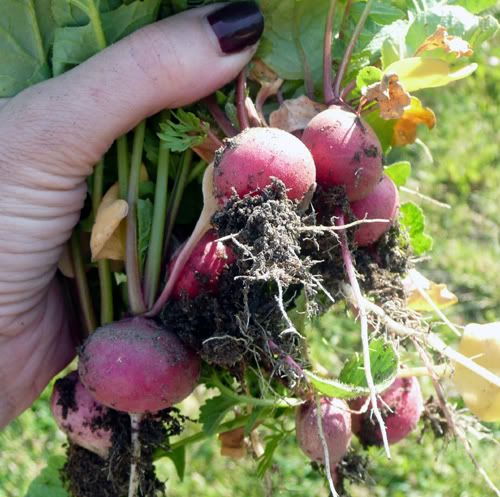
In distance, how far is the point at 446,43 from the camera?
1.20 m

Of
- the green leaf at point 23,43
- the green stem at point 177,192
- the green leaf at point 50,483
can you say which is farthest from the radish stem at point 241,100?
the green leaf at point 50,483

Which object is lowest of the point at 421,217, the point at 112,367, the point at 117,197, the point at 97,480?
the point at 97,480

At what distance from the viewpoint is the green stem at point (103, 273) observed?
133 cm

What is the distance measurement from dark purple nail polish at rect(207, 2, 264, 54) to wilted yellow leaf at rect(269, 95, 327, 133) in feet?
0.41

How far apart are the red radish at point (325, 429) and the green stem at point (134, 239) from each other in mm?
343

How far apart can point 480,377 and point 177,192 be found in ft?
1.99

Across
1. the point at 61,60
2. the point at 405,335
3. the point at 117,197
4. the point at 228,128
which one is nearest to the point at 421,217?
the point at 405,335

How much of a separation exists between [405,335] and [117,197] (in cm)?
55

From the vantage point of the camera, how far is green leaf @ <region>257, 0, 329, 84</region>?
1.28 metres

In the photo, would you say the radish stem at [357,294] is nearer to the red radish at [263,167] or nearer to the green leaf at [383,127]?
the red radish at [263,167]

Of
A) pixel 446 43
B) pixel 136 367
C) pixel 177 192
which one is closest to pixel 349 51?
pixel 446 43

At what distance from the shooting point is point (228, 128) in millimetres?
1259

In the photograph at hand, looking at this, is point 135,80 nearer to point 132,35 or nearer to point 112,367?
point 132,35

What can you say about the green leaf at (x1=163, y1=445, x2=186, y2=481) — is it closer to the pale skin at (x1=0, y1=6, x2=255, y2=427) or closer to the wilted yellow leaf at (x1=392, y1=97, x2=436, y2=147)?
the pale skin at (x1=0, y1=6, x2=255, y2=427)
